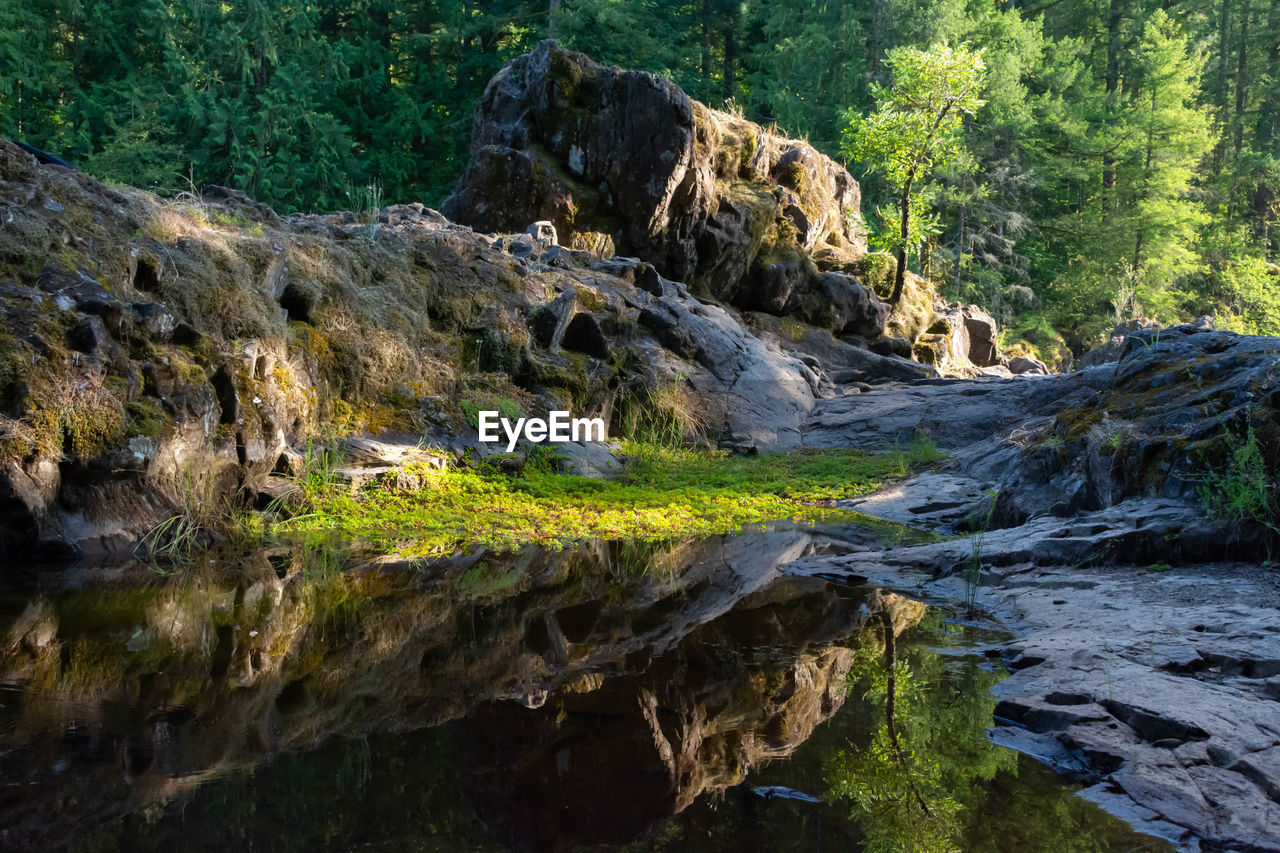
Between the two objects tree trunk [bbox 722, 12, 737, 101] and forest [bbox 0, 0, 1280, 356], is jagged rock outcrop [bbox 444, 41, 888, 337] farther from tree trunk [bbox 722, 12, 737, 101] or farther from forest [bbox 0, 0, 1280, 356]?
tree trunk [bbox 722, 12, 737, 101]

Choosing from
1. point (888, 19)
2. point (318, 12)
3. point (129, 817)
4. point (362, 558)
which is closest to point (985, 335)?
point (888, 19)

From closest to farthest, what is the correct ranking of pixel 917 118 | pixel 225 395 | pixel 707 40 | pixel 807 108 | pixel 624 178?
pixel 225 395 → pixel 624 178 → pixel 917 118 → pixel 807 108 → pixel 707 40

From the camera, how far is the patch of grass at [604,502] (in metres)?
7.80

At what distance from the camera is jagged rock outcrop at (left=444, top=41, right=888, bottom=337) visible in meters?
17.2

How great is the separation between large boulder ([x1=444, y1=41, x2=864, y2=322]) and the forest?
33.5 ft

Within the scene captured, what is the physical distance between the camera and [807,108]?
108 feet

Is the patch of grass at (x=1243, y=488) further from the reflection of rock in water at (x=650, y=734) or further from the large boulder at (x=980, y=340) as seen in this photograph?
the large boulder at (x=980, y=340)

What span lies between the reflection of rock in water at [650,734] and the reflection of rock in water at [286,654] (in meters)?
0.10

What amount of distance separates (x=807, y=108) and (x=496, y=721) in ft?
108

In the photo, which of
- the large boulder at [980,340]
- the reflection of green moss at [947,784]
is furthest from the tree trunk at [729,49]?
the reflection of green moss at [947,784]

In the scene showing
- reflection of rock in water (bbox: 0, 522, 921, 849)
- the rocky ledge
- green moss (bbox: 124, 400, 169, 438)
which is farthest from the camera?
green moss (bbox: 124, 400, 169, 438)

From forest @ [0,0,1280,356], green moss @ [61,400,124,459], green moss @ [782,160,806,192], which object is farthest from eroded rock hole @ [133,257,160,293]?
forest @ [0,0,1280,356]

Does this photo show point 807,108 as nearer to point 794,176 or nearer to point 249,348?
point 794,176

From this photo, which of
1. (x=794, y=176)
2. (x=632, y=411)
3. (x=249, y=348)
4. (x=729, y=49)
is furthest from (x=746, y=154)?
(x=729, y=49)
